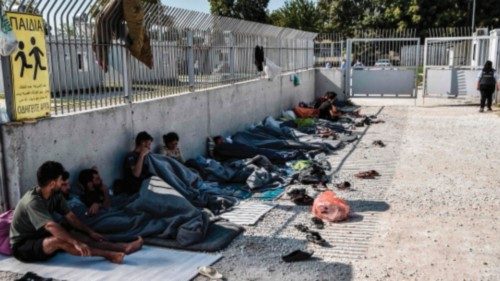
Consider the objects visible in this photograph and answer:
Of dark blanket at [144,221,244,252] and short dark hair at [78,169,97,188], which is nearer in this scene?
dark blanket at [144,221,244,252]

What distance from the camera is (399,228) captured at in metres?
5.45

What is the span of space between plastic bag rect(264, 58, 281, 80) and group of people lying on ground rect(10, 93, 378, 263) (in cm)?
154

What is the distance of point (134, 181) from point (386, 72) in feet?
45.5

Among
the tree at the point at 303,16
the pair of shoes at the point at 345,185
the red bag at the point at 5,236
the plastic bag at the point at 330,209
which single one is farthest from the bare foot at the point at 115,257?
the tree at the point at 303,16

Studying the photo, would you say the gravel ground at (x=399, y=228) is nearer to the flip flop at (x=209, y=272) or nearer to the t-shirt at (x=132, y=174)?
the flip flop at (x=209, y=272)

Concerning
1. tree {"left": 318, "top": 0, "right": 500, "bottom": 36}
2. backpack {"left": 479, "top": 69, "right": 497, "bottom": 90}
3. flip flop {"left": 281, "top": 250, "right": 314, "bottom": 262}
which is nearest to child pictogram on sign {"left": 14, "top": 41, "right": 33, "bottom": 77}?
flip flop {"left": 281, "top": 250, "right": 314, "bottom": 262}

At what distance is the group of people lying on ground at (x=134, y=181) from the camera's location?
4.36m

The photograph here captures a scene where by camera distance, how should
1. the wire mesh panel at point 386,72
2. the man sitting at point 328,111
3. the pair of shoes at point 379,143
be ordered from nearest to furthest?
the pair of shoes at point 379,143, the man sitting at point 328,111, the wire mesh panel at point 386,72

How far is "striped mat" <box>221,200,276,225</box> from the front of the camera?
5801mm

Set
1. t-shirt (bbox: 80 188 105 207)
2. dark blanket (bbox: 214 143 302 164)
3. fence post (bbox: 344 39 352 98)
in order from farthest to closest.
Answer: fence post (bbox: 344 39 352 98) < dark blanket (bbox: 214 143 302 164) < t-shirt (bbox: 80 188 105 207)

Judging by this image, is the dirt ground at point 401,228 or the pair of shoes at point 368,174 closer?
the dirt ground at point 401,228

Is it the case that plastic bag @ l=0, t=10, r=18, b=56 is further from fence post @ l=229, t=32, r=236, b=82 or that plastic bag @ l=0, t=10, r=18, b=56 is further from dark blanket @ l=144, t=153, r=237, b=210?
fence post @ l=229, t=32, r=236, b=82

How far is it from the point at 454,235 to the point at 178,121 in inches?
183

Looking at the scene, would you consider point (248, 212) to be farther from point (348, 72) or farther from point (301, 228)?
point (348, 72)
